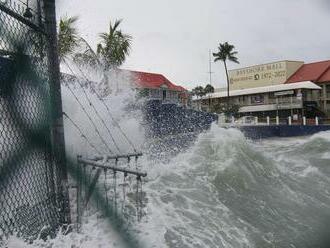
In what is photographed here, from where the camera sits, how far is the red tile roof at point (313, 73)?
187ft

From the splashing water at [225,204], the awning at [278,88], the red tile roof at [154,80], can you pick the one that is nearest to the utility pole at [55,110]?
the splashing water at [225,204]

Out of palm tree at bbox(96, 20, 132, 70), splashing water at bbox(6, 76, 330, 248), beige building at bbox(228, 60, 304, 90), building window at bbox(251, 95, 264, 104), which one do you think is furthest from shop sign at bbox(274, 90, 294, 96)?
splashing water at bbox(6, 76, 330, 248)

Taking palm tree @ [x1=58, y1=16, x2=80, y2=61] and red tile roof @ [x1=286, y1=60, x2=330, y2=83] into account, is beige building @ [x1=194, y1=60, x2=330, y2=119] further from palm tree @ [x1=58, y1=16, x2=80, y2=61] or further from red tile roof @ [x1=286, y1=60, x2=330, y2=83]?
palm tree @ [x1=58, y1=16, x2=80, y2=61]

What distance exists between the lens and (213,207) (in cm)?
720

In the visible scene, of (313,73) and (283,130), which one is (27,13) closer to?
(283,130)

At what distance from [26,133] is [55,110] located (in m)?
0.41

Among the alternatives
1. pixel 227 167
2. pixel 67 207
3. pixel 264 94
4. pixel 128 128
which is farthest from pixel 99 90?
pixel 264 94

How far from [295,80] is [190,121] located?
42311mm

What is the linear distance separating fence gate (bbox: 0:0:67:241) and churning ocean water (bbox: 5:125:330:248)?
0.27 metres

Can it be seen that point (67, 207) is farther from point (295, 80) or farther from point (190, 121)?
point (295, 80)

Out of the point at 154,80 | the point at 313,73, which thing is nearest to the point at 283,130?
the point at 154,80

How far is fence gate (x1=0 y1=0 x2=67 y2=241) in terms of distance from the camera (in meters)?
4.23

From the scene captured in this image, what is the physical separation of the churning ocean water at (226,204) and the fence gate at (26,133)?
0.27 metres

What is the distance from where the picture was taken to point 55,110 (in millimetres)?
4672
